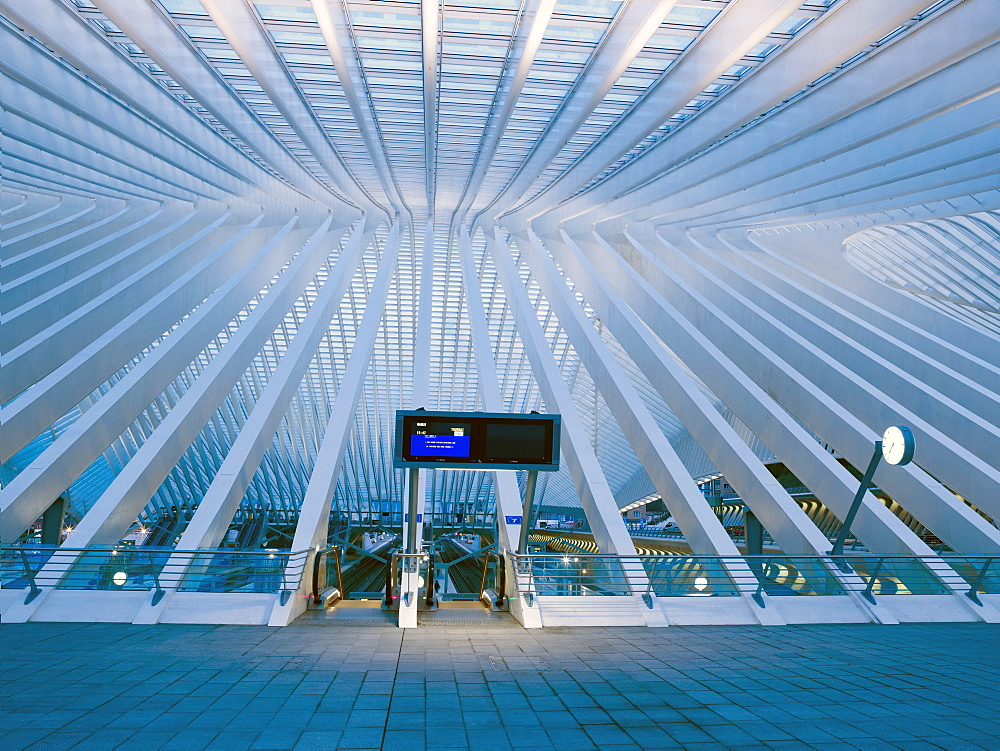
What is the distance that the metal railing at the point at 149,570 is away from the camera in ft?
28.0

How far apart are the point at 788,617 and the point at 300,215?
52.6 ft

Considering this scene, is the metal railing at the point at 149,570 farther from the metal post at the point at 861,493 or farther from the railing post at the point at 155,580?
the metal post at the point at 861,493

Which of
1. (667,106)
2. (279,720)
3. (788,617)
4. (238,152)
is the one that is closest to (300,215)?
(238,152)

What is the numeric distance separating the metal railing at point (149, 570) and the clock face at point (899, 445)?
7434 millimetres

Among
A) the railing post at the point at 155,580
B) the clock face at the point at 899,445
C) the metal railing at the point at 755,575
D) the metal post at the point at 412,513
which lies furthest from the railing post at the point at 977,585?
the railing post at the point at 155,580

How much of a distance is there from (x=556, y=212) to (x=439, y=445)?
1327 cm

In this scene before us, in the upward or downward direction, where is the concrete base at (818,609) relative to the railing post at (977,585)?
downward

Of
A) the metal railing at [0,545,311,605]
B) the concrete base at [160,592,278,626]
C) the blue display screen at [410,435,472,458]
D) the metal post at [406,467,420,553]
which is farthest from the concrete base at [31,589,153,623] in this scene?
the blue display screen at [410,435,472,458]

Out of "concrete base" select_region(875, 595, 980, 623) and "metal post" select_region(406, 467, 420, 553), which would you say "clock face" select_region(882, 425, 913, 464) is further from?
"metal post" select_region(406, 467, 420, 553)

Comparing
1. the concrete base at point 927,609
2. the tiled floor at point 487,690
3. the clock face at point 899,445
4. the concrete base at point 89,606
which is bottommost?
the tiled floor at point 487,690

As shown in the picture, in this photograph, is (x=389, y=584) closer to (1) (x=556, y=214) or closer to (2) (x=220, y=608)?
(2) (x=220, y=608)

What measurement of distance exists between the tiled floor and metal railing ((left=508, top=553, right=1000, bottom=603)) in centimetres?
132

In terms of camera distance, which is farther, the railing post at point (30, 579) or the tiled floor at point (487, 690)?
the railing post at point (30, 579)

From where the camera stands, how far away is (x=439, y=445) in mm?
9023
